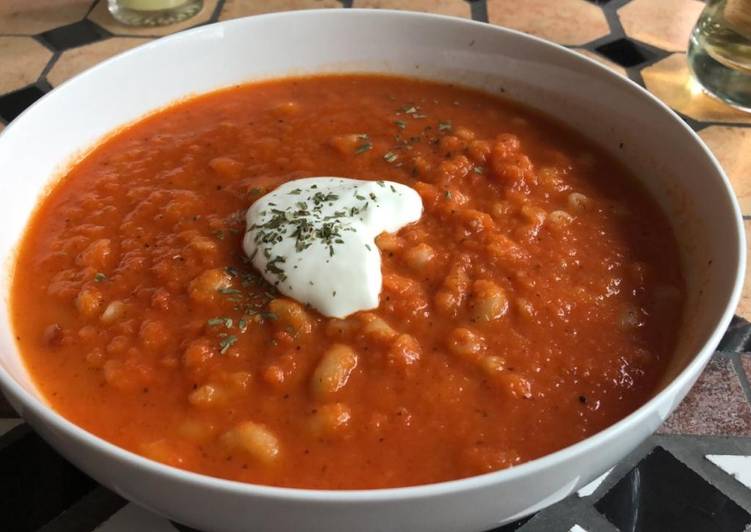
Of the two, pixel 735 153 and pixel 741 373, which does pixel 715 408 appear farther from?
pixel 735 153

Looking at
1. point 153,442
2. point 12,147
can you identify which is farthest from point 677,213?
point 12,147

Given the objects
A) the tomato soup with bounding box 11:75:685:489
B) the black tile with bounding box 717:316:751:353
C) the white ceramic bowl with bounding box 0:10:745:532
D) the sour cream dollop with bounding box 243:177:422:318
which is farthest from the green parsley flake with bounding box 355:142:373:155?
the black tile with bounding box 717:316:751:353

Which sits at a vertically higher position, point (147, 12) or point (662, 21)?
point (147, 12)

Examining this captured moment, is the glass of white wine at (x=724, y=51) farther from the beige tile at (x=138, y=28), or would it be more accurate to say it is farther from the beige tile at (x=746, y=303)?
the beige tile at (x=138, y=28)

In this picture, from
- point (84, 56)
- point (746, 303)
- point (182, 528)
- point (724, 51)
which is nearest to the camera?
point (182, 528)

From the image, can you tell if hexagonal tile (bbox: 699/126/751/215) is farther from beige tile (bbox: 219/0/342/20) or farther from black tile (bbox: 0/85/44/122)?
black tile (bbox: 0/85/44/122)

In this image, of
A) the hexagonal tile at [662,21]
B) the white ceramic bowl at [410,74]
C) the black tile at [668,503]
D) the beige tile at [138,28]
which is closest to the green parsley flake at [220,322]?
the white ceramic bowl at [410,74]

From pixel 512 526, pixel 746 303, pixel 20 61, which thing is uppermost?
pixel 20 61

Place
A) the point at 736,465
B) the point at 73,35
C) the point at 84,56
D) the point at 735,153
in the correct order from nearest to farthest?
1. the point at 736,465
2. the point at 735,153
3. the point at 84,56
4. the point at 73,35

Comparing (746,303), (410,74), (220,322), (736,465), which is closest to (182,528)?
(220,322)

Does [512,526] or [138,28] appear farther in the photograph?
[138,28]
